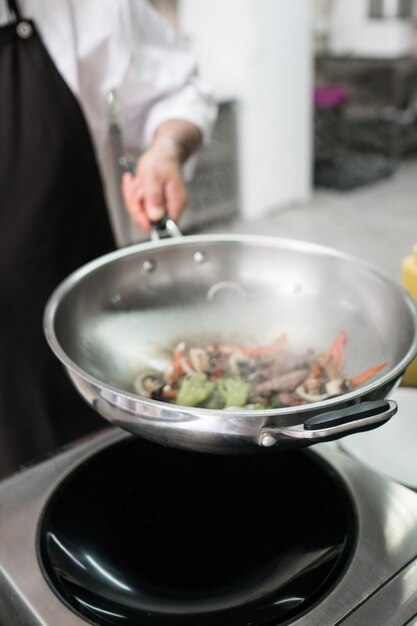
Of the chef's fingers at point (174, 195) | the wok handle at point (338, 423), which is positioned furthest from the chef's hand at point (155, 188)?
the wok handle at point (338, 423)

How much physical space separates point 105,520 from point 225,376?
0.20 meters

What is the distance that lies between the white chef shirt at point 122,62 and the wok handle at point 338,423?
0.67m

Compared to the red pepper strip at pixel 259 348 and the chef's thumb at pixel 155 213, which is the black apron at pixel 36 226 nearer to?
the chef's thumb at pixel 155 213

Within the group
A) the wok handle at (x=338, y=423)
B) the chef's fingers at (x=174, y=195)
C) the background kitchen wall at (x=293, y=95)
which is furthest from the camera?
the background kitchen wall at (x=293, y=95)

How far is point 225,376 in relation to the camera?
678 millimetres

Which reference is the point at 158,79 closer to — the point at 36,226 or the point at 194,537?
the point at 36,226

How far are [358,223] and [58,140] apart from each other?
2729 mm

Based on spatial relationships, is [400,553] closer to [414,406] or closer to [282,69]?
[414,406]

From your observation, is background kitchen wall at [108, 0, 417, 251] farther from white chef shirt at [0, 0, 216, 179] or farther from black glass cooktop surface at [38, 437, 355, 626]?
black glass cooktop surface at [38, 437, 355, 626]

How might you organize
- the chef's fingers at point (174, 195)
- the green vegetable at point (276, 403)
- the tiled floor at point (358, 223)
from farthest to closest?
1. the tiled floor at point (358, 223)
2. the chef's fingers at point (174, 195)
3. the green vegetable at point (276, 403)

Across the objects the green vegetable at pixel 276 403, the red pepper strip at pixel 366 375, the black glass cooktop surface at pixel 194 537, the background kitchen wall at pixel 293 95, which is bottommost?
the background kitchen wall at pixel 293 95

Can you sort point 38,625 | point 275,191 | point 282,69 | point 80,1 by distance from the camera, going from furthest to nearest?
point 275,191
point 282,69
point 80,1
point 38,625

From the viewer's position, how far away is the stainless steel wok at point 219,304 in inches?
26.5

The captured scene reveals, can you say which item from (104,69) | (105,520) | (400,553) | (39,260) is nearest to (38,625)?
(105,520)
